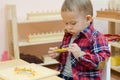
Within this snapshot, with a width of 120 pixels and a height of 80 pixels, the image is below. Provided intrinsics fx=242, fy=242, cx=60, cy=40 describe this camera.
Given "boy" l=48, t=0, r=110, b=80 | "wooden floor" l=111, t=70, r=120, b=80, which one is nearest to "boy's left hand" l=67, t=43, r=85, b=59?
"boy" l=48, t=0, r=110, b=80

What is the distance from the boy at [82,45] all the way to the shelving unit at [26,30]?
1212 millimetres

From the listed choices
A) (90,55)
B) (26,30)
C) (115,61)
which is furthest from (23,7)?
(90,55)

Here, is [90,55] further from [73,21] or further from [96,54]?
[73,21]

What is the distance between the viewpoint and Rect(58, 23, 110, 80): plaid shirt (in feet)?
3.14

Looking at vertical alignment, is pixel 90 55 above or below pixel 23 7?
below

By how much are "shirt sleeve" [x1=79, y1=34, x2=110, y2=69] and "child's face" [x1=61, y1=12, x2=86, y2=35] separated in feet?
0.27

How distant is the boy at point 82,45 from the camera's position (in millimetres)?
957

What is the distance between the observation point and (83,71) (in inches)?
39.9

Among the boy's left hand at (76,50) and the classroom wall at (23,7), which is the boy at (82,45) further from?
the classroom wall at (23,7)

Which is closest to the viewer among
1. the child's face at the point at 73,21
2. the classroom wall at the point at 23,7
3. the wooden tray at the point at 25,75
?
the wooden tray at the point at 25,75

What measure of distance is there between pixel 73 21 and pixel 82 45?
121mm

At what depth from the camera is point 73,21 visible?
3.19ft

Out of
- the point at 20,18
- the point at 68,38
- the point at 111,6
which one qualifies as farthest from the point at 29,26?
the point at 68,38

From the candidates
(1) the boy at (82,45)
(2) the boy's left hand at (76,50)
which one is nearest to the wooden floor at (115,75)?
(1) the boy at (82,45)
